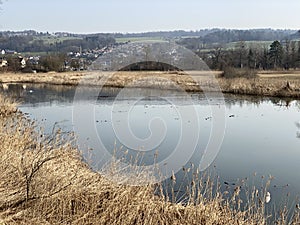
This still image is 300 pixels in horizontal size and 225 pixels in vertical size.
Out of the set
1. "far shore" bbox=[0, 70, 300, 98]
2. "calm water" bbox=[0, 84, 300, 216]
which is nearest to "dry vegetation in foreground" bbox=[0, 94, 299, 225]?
"calm water" bbox=[0, 84, 300, 216]

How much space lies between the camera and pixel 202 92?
837 inches

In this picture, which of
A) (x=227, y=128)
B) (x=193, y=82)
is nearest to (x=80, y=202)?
(x=227, y=128)

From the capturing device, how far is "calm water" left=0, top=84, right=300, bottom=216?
22.0 ft

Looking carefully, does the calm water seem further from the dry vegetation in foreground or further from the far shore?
the far shore

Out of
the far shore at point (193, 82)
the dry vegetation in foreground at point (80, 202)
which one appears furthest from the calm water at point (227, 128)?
the far shore at point (193, 82)

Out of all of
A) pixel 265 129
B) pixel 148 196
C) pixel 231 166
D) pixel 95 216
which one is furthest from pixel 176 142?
pixel 95 216

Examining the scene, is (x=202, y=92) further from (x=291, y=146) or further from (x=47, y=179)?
(x=47, y=179)

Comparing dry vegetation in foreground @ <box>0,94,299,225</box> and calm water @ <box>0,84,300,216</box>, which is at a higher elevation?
dry vegetation in foreground @ <box>0,94,299,225</box>

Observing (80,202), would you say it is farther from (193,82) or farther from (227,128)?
(193,82)

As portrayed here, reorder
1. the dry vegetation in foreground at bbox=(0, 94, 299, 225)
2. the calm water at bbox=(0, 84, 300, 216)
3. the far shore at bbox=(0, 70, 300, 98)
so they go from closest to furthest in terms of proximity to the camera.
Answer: the dry vegetation in foreground at bbox=(0, 94, 299, 225), the calm water at bbox=(0, 84, 300, 216), the far shore at bbox=(0, 70, 300, 98)

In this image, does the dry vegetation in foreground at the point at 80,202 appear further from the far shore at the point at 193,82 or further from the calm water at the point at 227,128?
the far shore at the point at 193,82

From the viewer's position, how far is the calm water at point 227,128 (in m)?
6.72

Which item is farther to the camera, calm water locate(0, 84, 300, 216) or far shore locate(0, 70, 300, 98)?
far shore locate(0, 70, 300, 98)

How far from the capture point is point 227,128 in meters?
11.1
